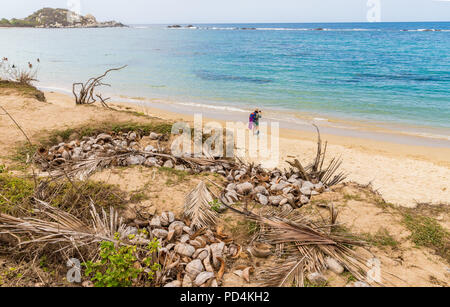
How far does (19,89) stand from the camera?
12516mm

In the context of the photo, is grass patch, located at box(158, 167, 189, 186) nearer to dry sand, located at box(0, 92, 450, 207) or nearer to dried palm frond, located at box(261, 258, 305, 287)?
dried palm frond, located at box(261, 258, 305, 287)

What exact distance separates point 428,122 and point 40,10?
501 feet

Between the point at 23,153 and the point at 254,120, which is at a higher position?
the point at 254,120

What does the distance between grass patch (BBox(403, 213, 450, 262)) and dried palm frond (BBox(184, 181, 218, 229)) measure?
10.4 feet

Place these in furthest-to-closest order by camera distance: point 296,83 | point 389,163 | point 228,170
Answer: point 296,83 < point 389,163 < point 228,170

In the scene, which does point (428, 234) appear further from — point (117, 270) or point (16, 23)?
point (16, 23)

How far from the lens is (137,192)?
5.10 m

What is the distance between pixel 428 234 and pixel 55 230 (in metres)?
5.46

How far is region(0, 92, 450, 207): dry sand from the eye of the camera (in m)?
8.15

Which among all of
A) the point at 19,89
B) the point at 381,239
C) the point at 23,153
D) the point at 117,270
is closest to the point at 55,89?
the point at 19,89

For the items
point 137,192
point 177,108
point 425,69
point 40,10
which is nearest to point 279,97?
point 177,108

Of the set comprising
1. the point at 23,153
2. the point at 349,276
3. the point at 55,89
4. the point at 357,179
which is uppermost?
the point at 55,89
